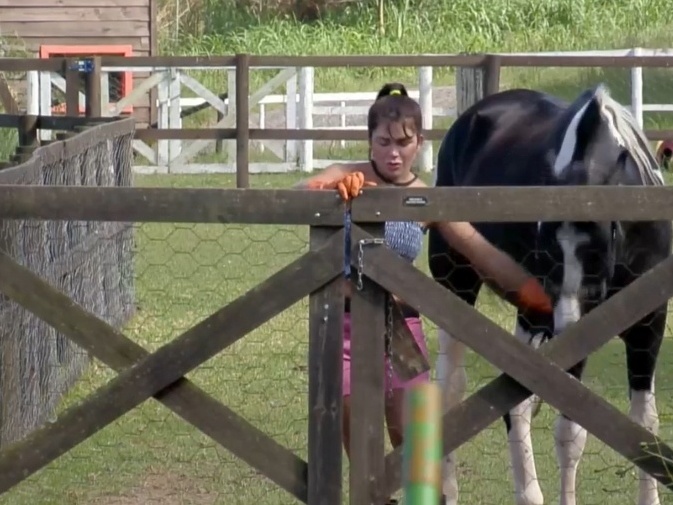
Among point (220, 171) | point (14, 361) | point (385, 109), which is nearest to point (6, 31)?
point (220, 171)

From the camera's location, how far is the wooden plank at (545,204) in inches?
181

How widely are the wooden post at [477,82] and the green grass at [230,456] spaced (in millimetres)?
4237

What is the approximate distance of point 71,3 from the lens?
2375 centimetres

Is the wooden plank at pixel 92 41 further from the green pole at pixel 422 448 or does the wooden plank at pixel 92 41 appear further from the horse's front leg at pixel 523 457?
the green pole at pixel 422 448

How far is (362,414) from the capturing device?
188 inches

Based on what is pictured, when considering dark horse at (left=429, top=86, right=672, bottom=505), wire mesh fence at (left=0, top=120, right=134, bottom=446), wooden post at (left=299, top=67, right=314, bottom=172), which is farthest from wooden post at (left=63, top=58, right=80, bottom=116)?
dark horse at (left=429, top=86, right=672, bottom=505)

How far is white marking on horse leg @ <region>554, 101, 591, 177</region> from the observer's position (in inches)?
239

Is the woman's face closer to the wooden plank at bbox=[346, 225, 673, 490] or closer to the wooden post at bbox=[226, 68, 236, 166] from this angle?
the wooden plank at bbox=[346, 225, 673, 490]

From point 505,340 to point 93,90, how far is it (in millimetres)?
10832

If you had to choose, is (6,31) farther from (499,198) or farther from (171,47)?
(499,198)

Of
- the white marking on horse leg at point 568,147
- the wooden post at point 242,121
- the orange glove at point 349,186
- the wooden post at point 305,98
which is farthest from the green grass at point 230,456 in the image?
the wooden post at point 305,98

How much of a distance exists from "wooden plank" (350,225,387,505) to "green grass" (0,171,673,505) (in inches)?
39.9

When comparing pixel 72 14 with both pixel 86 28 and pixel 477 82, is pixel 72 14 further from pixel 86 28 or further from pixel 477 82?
pixel 477 82

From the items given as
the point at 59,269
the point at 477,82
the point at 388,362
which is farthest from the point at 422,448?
the point at 477,82
